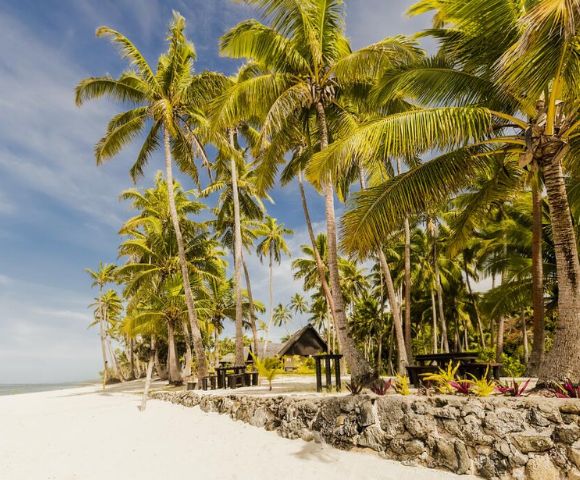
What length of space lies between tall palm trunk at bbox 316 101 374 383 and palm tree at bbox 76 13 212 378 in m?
7.40

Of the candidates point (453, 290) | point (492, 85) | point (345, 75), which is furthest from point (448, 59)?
point (453, 290)

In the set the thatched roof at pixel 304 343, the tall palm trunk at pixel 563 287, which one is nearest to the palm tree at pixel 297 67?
the tall palm trunk at pixel 563 287

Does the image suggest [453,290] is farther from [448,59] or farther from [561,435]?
[561,435]

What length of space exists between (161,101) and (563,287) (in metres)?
13.7

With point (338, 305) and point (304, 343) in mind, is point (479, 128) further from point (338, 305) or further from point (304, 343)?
point (304, 343)

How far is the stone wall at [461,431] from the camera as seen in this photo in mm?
4805

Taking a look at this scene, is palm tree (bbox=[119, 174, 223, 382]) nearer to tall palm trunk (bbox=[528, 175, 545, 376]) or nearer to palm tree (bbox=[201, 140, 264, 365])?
palm tree (bbox=[201, 140, 264, 365])

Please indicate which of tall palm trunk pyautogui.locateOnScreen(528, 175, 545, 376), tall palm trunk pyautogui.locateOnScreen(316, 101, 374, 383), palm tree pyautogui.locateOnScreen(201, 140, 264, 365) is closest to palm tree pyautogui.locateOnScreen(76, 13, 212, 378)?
palm tree pyautogui.locateOnScreen(201, 140, 264, 365)

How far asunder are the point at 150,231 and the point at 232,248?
15.5ft

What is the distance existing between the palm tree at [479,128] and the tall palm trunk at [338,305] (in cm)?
194

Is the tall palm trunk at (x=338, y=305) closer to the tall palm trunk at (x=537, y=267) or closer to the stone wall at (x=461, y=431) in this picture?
the stone wall at (x=461, y=431)

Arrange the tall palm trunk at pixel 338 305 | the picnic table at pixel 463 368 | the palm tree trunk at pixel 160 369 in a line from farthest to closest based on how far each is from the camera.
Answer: the palm tree trunk at pixel 160 369 < the tall palm trunk at pixel 338 305 < the picnic table at pixel 463 368

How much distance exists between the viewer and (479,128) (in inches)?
257

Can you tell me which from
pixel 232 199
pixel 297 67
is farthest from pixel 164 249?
pixel 297 67
